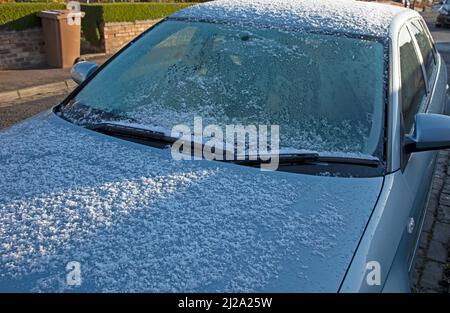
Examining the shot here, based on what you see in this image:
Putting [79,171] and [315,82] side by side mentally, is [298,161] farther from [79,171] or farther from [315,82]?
[79,171]

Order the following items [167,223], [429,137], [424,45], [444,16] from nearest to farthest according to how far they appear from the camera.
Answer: [167,223], [429,137], [424,45], [444,16]

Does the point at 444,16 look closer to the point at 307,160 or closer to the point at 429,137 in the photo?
the point at 429,137

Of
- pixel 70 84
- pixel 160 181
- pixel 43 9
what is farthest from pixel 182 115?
pixel 43 9

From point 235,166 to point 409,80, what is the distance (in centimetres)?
128

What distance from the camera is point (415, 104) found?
254 centimetres

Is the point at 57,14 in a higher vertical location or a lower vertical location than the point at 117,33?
higher

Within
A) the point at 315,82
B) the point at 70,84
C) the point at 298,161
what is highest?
the point at 315,82

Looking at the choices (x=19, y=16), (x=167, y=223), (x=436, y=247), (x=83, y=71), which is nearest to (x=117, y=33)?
(x=19, y=16)

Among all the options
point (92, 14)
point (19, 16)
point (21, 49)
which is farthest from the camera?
point (92, 14)

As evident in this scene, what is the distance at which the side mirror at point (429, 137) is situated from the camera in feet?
6.55

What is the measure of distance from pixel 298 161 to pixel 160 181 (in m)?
0.58

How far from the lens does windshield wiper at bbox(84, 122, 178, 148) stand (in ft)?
6.57

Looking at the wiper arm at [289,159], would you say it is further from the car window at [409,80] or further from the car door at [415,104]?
the car window at [409,80]

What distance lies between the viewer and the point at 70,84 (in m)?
7.47
